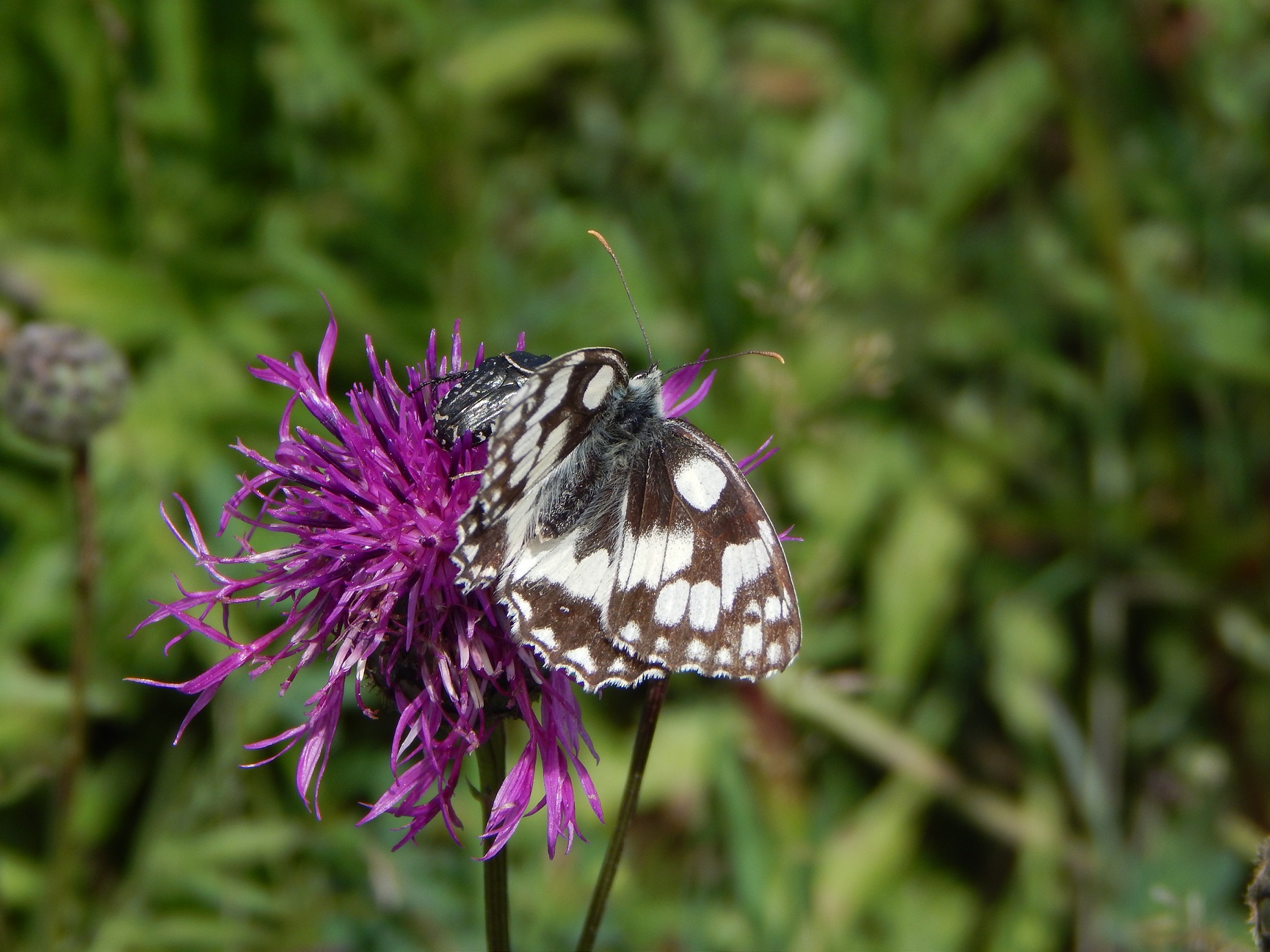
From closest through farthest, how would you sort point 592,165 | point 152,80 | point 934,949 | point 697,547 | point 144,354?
point 697,547 < point 934,949 < point 144,354 < point 152,80 < point 592,165

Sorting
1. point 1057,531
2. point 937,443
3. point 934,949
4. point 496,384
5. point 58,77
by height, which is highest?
point 58,77

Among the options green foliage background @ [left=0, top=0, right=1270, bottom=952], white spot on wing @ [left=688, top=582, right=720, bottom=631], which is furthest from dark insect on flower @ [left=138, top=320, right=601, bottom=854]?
green foliage background @ [left=0, top=0, right=1270, bottom=952]

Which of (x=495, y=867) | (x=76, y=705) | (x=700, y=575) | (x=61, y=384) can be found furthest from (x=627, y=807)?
(x=61, y=384)

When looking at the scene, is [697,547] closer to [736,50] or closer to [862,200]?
[862,200]

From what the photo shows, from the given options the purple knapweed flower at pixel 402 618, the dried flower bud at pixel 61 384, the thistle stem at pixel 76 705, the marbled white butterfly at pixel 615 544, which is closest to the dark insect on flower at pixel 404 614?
the purple knapweed flower at pixel 402 618

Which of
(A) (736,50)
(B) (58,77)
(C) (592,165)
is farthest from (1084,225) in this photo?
(B) (58,77)

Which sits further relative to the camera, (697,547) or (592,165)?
(592,165)

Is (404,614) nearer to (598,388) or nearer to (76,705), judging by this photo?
(598,388)
